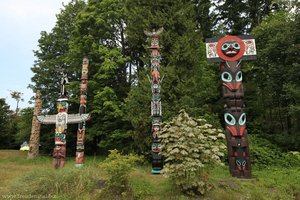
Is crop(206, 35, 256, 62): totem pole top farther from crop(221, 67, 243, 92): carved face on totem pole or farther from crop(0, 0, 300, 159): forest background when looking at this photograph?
crop(0, 0, 300, 159): forest background

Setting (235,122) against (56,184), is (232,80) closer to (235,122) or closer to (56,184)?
(235,122)

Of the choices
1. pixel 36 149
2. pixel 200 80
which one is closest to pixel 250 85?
pixel 200 80

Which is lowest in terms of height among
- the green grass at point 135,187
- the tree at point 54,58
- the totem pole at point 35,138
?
the green grass at point 135,187

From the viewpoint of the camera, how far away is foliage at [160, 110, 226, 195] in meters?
7.75

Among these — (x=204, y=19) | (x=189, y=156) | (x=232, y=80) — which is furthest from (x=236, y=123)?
(x=204, y=19)

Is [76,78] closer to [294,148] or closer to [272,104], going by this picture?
[272,104]

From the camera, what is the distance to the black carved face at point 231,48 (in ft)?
38.7

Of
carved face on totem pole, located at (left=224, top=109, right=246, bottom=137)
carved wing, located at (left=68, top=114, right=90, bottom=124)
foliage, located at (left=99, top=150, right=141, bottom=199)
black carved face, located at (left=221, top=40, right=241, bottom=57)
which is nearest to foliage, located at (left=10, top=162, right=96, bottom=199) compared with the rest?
foliage, located at (left=99, top=150, right=141, bottom=199)

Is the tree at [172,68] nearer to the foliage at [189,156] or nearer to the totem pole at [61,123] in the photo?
the totem pole at [61,123]

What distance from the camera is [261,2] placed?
22781 mm

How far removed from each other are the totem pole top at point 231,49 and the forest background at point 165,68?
126 inches

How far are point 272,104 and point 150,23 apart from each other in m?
10.1

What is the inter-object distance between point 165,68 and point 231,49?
4.12 m

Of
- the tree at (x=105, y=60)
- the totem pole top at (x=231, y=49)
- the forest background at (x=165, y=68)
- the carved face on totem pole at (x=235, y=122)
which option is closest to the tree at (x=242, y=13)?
the forest background at (x=165, y=68)
